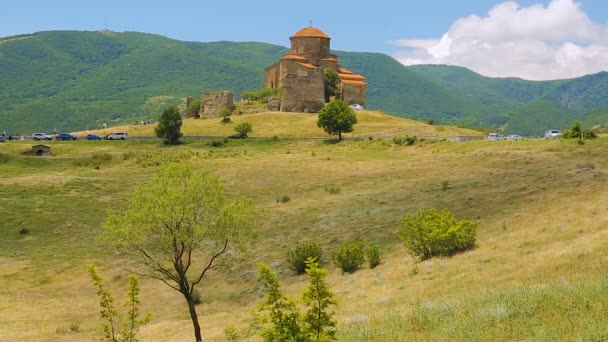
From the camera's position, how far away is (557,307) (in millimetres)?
11523

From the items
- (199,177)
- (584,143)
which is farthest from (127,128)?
(199,177)

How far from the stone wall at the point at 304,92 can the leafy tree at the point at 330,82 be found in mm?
3520

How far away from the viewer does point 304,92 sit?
10031 cm

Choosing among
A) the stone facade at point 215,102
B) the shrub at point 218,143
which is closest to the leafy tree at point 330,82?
the stone facade at point 215,102

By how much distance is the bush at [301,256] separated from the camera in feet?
97.9

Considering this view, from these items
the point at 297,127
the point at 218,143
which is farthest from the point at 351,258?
the point at 297,127

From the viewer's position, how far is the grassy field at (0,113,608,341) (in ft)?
42.9

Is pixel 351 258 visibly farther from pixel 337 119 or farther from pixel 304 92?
pixel 304 92

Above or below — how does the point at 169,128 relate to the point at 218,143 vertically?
above

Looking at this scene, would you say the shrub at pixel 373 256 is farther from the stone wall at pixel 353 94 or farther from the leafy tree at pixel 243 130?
the stone wall at pixel 353 94

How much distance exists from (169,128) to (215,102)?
27963mm

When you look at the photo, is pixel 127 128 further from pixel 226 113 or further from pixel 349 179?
pixel 349 179

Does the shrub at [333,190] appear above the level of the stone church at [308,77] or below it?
below

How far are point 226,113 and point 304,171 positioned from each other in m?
44.8
